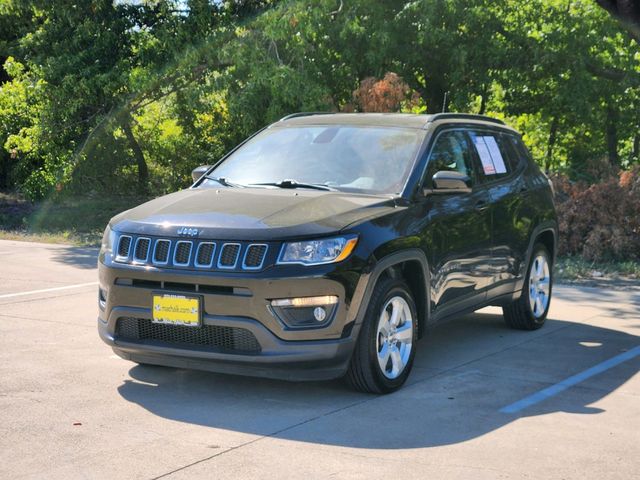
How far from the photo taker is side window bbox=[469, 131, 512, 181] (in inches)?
310

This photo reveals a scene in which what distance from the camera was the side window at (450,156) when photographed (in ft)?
23.1

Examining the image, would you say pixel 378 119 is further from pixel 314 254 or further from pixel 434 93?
pixel 434 93

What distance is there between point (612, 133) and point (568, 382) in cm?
1443

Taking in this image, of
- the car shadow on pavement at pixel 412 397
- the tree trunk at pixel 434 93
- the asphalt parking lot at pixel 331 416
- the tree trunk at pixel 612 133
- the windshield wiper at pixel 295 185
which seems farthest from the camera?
the tree trunk at pixel 612 133

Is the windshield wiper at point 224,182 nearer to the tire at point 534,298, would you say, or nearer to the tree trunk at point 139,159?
the tire at point 534,298

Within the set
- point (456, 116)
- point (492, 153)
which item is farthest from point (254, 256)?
point (492, 153)

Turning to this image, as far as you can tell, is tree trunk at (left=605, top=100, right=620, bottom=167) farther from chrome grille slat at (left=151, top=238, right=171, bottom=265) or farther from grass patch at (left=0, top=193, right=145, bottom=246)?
chrome grille slat at (left=151, top=238, right=171, bottom=265)

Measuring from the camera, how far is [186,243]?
5.95 m

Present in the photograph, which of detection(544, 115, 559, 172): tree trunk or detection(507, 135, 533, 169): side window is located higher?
detection(544, 115, 559, 172): tree trunk

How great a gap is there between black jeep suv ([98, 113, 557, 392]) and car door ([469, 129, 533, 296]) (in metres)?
0.04

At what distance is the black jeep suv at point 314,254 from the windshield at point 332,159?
1cm

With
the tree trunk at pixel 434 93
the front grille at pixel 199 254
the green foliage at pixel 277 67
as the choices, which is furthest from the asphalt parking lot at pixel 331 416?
the tree trunk at pixel 434 93


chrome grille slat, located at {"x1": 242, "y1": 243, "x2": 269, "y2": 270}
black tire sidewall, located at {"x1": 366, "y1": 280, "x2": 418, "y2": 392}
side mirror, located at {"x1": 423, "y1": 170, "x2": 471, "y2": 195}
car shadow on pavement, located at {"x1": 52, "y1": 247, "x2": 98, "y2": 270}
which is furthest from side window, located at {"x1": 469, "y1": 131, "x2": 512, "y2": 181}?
car shadow on pavement, located at {"x1": 52, "y1": 247, "x2": 98, "y2": 270}

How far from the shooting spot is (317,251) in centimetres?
585
